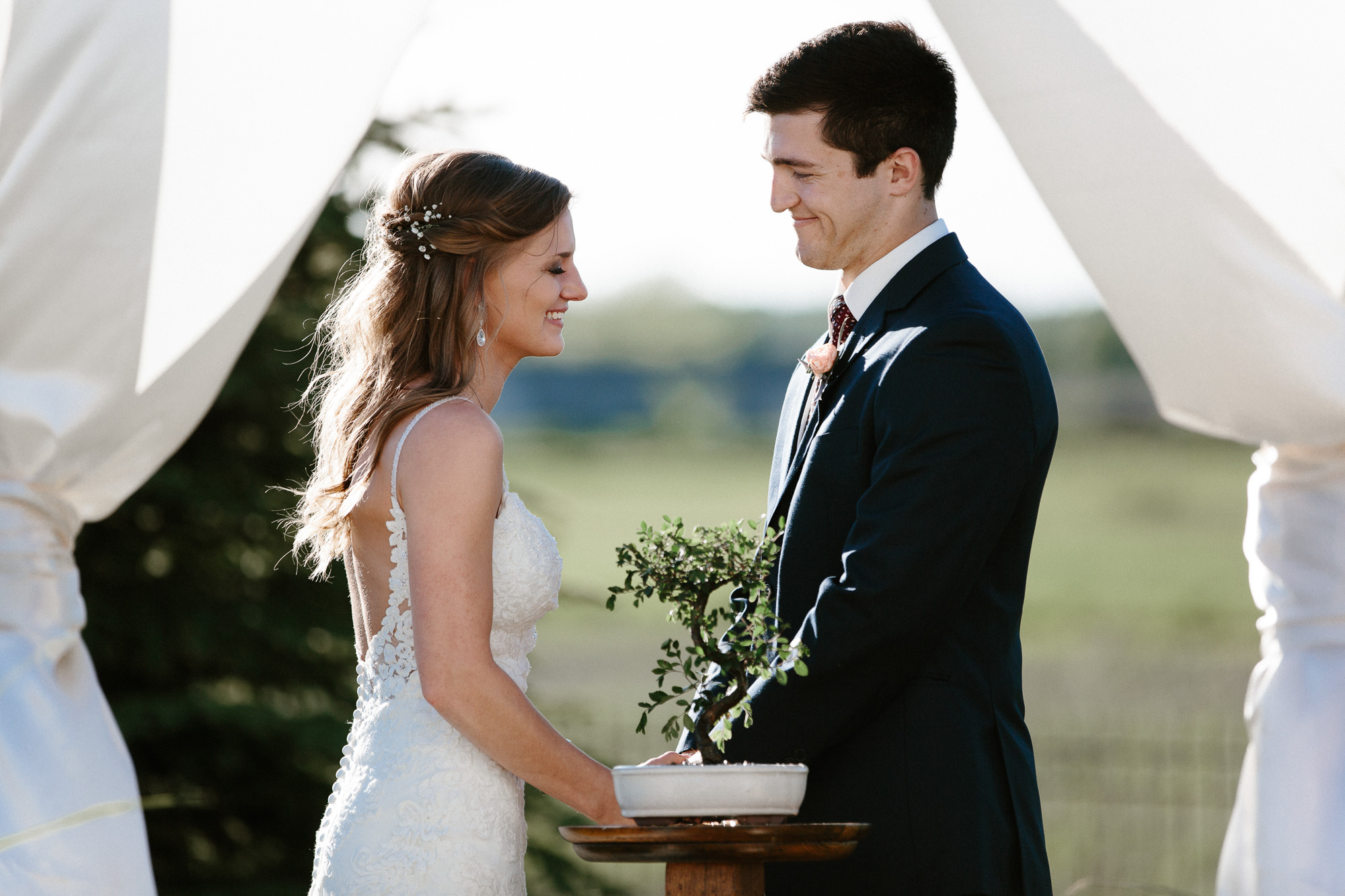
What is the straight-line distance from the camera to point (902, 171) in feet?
8.16

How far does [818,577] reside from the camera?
7.54 ft

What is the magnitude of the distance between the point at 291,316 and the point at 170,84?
326cm

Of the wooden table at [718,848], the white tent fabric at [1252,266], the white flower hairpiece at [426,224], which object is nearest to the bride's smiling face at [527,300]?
the white flower hairpiece at [426,224]

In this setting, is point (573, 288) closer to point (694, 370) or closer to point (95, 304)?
point (95, 304)

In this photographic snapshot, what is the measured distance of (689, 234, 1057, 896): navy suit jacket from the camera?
83.0 inches

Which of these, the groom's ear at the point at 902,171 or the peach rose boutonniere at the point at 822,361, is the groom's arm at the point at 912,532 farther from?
the groom's ear at the point at 902,171

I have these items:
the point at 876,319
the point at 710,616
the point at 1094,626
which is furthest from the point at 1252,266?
the point at 1094,626

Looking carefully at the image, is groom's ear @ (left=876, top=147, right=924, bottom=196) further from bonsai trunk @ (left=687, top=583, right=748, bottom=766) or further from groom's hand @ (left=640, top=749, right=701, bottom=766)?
groom's hand @ (left=640, top=749, right=701, bottom=766)

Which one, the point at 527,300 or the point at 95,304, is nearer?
the point at 95,304

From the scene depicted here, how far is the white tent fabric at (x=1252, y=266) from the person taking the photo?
6.83 ft

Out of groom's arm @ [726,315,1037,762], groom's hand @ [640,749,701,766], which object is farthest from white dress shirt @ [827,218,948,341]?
groom's hand @ [640,749,701,766]

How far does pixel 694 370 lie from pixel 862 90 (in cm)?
6067

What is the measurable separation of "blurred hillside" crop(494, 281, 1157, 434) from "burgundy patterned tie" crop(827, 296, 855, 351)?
42656mm

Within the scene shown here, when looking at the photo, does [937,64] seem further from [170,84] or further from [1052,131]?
[170,84]
